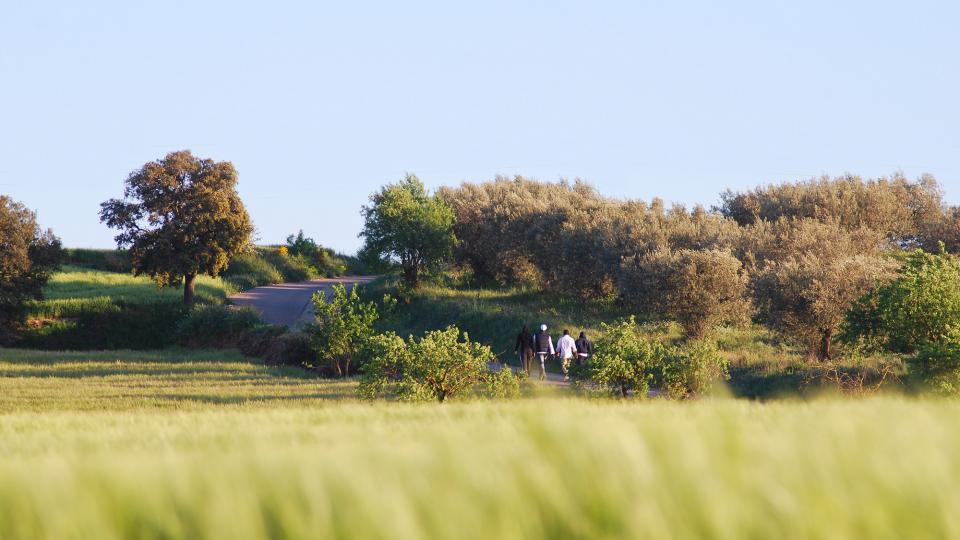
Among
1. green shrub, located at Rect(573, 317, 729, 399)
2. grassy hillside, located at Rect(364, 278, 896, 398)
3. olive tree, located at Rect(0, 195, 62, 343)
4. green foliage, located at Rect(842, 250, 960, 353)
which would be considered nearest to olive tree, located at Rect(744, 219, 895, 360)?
grassy hillside, located at Rect(364, 278, 896, 398)

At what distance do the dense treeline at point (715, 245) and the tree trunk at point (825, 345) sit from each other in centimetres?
4

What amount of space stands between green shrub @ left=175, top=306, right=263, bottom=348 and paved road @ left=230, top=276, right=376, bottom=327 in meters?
2.43

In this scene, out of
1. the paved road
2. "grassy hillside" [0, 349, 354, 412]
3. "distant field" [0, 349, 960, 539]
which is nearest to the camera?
"distant field" [0, 349, 960, 539]

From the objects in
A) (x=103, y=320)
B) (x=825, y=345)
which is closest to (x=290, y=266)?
(x=103, y=320)

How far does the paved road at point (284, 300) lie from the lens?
64.2 m

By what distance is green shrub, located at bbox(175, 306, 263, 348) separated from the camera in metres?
58.9

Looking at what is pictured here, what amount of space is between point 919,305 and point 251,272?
67416 mm

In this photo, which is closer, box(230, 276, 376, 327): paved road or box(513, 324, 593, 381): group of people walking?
box(513, 324, 593, 381): group of people walking

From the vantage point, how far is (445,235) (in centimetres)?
6612

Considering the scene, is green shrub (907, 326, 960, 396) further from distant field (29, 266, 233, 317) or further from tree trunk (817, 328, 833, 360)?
distant field (29, 266, 233, 317)

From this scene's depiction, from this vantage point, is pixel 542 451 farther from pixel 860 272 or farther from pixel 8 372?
pixel 8 372

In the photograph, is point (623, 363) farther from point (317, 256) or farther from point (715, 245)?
point (317, 256)

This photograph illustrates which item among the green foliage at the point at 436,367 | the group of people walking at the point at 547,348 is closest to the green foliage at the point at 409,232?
the group of people walking at the point at 547,348

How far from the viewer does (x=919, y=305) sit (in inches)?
1136
